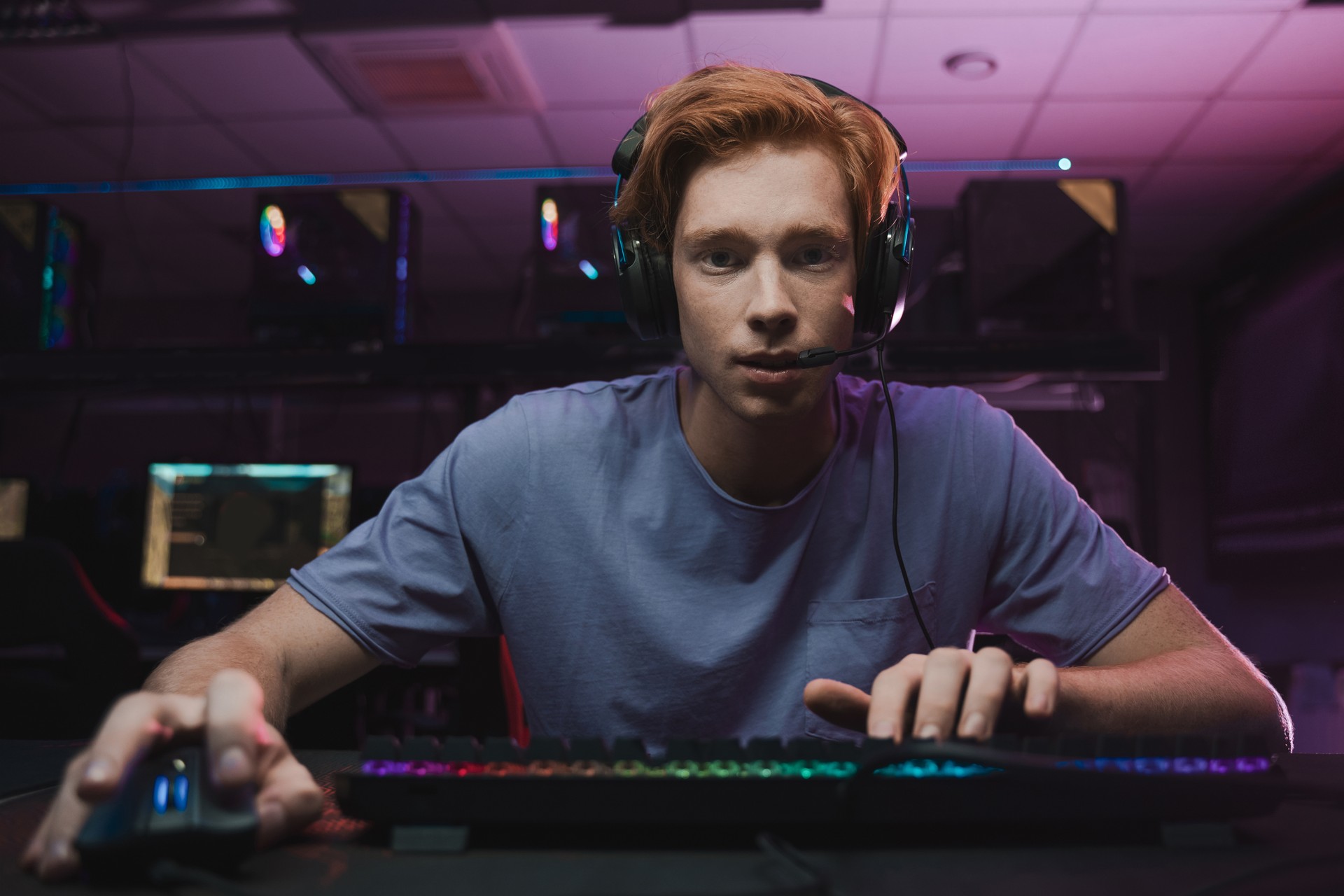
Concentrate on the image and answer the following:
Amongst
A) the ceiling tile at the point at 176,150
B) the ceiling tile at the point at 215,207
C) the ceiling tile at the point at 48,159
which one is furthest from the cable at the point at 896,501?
the ceiling tile at the point at 48,159

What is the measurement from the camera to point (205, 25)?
265 cm

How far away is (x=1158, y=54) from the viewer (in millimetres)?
2787

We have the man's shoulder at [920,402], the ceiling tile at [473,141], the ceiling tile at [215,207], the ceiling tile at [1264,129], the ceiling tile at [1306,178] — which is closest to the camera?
the man's shoulder at [920,402]

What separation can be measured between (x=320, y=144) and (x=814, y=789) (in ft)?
12.0

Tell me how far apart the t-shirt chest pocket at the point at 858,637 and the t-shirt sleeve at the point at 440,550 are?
0.32 metres

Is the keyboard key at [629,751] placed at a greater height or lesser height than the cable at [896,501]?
lesser

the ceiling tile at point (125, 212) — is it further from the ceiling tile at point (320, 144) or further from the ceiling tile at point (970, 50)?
the ceiling tile at point (970, 50)

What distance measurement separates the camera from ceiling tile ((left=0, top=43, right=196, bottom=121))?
286 cm

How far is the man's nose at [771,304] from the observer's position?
30.0 inches

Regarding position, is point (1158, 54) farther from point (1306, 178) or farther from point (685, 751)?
point (685, 751)

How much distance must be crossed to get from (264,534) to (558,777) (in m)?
2.26

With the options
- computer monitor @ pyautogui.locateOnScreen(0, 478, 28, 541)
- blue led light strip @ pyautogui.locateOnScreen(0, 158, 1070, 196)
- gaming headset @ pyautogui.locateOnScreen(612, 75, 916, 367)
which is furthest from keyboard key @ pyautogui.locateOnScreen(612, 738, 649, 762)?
blue led light strip @ pyautogui.locateOnScreen(0, 158, 1070, 196)

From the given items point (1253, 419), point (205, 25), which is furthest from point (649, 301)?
point (1253, 419)

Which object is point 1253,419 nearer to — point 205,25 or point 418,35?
point 418,35
